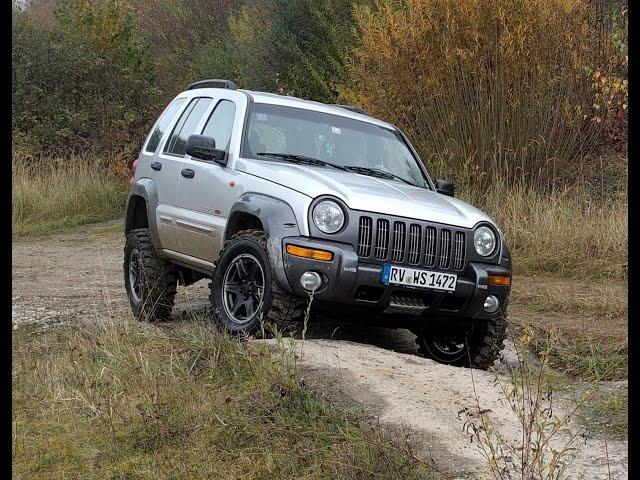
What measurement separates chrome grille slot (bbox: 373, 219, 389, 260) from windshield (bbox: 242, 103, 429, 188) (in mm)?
1093

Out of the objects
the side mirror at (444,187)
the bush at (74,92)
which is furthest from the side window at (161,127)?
the bush at (74,92)

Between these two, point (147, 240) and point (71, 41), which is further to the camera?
point (71, 41)

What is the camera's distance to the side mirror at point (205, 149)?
708 centimetres

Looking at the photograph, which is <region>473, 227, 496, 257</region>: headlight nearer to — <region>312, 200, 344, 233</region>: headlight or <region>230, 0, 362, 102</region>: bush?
<region>312, 200, 344, 233</region>: headlight

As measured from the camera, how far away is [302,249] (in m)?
6.06

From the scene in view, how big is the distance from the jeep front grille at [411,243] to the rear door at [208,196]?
1169 millimetres

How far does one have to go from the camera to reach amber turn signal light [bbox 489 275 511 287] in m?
6.51

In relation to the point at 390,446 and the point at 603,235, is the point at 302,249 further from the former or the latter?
the point at 603,235

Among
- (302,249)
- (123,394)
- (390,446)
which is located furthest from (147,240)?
(390,446)

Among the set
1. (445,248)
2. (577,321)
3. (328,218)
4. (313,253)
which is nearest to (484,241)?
(445,248)

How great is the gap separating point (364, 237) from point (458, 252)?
26.4 inches

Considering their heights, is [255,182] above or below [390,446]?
above

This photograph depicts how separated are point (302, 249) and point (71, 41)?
18.1m

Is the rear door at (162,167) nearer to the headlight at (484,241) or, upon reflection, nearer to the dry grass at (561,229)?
the headlight at (484,241)
